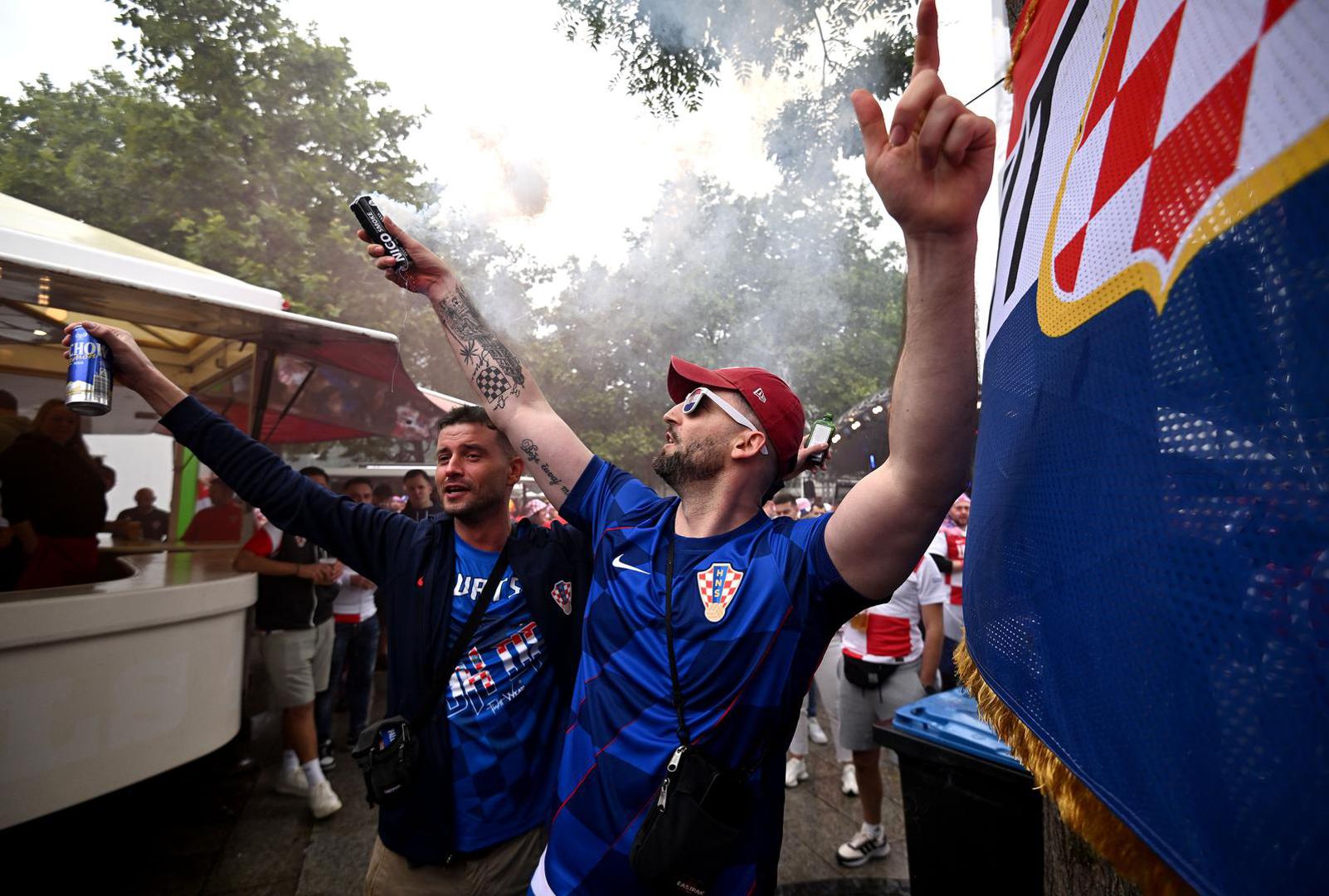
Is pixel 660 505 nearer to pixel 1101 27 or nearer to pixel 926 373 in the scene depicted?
pixel 926 373

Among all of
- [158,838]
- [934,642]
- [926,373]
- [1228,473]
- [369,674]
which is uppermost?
[926,373]

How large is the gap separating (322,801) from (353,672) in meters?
1.12

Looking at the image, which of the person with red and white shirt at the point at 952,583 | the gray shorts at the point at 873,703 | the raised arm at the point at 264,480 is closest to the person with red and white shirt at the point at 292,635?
the raised arm at the point at 264,480

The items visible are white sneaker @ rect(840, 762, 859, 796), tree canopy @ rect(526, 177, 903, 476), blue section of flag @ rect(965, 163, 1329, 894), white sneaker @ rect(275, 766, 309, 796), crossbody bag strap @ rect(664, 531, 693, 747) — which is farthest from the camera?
tree canopy @ rect(526, 177, 903, 476)

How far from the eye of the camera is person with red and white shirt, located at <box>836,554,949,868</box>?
3980mm

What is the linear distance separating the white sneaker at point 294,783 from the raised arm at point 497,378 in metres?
3.87

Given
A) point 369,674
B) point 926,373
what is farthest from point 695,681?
point 369,674

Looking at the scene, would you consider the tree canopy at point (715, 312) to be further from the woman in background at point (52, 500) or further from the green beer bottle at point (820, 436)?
the woman in background at point (52, 500)

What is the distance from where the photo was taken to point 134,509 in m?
9.26

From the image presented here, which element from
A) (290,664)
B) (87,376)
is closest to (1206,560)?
(87,376)

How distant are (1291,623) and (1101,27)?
33.7 inches

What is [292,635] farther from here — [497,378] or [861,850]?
[861,850]

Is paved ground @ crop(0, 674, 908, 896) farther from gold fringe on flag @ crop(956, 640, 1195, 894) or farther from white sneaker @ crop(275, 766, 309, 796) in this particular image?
gold fringe on flag @ crop(956, 640, 1195, 894)

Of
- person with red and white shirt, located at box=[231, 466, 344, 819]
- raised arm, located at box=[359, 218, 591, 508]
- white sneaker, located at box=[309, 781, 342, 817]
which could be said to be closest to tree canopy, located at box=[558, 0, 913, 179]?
raised arm, located at box=[359, 218, 591, 508]
